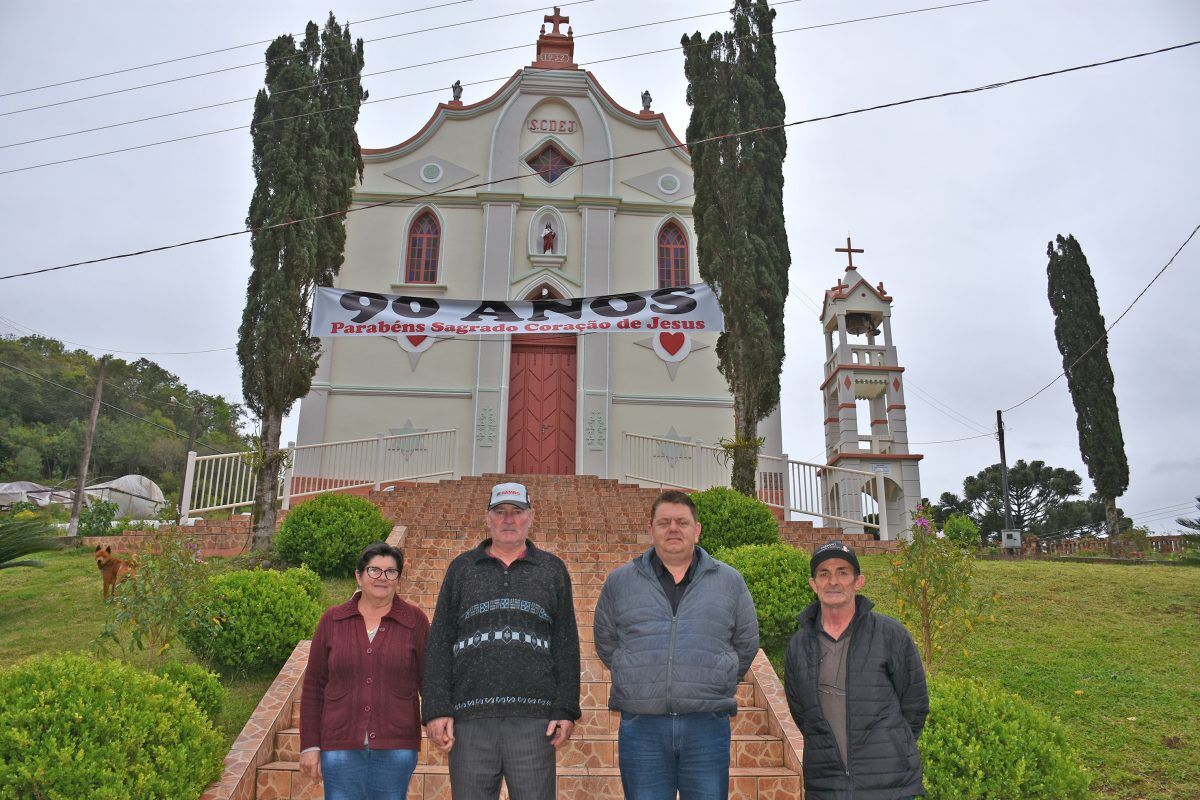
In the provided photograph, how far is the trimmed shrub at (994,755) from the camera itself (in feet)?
12.1

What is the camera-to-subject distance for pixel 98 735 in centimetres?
369

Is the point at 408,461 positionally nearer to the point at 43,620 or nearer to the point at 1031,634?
the point at 43,620

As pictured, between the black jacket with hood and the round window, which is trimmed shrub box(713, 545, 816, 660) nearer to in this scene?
the black jacket with hood

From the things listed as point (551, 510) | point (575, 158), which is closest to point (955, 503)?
point (575, 158)

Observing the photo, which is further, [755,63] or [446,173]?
[446,173]

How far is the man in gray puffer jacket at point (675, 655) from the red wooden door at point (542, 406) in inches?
461

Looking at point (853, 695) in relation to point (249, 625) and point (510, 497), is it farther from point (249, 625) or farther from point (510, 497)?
point (249, 625)

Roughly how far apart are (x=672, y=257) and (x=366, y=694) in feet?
45.8

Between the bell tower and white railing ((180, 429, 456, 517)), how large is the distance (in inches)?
329

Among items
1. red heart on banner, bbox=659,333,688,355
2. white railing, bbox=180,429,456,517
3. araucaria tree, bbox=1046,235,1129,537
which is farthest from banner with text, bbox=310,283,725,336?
araucaria tree, bbox=1046,235,1129,537

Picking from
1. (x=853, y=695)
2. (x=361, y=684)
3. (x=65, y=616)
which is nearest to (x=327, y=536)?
(x=65, y=616)

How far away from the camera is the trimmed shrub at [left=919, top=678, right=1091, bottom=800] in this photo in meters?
3.70

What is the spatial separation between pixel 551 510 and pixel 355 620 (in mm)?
8144

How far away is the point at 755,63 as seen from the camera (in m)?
13.3
